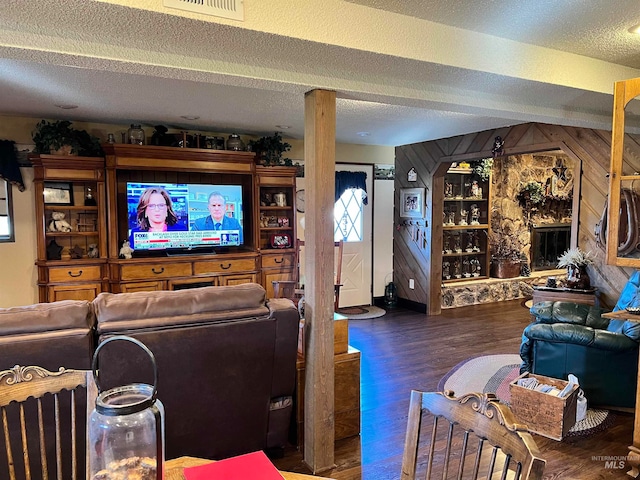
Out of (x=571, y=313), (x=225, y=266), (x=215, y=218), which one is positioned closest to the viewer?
(x=571, y=313)

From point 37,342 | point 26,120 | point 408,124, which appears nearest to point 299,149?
point 408,124

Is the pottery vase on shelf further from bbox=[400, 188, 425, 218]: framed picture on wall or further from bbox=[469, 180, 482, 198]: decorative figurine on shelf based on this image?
bbox=[469, 180, 482, 198]: decorative figurine on shelf

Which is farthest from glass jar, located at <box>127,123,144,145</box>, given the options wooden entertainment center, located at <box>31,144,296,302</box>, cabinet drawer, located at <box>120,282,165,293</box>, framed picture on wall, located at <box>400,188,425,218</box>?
framed picture on wall, located at <box>400,188,425,218</box>

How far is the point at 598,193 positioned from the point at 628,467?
2.87 metres

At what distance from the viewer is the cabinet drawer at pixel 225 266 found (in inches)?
209

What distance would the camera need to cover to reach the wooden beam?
2.52 metres

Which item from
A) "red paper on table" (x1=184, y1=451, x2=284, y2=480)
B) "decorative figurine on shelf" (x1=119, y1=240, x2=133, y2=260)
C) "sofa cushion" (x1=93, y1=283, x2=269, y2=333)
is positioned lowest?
"red paper on table" (x1=184, y1=451, x2=284, y2=480)

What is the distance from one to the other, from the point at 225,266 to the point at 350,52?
12.2ft

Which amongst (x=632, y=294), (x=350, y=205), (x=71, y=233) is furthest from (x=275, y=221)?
(x=632, y=294)

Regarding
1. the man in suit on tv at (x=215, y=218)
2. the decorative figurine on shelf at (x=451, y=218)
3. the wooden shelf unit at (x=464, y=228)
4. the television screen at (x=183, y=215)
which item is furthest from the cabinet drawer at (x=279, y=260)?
the decorative figurine on shelf at (x=451, y=218)

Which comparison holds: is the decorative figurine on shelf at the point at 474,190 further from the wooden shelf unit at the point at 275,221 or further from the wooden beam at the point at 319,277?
the wooden beam at the point at 319,277

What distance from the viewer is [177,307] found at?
7.70 ft

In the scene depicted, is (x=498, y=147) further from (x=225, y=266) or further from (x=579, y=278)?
(x=225, y=266)

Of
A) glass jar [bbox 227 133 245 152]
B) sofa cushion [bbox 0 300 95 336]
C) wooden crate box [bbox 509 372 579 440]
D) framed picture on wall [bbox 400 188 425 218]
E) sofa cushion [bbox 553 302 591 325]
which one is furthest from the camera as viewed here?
framed picture on wall [bbox 400 188 425 218]
